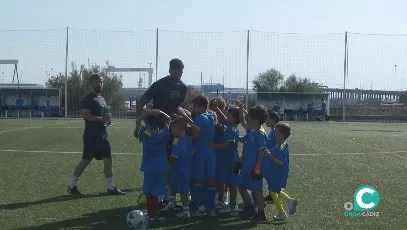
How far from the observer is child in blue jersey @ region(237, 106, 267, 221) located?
7.74 metres

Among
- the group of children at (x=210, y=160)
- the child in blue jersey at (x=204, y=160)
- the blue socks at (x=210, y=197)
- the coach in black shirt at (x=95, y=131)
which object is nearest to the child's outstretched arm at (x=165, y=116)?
the group of children at (x=210, y=160)

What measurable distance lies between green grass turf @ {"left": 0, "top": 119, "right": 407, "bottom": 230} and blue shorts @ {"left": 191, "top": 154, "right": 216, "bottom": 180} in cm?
54

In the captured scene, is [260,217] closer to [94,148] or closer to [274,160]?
[274,160]

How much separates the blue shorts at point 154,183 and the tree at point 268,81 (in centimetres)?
3890

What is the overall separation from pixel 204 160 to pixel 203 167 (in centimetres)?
8

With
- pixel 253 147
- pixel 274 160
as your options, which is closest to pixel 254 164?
pixel 253 147

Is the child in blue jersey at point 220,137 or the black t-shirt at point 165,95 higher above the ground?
the black t-shirt at point 165,95

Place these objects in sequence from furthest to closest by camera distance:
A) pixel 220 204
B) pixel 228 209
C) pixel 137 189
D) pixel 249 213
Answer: pixel 137 189, pixel 220 204, pixel 228 209, pixel 249 213

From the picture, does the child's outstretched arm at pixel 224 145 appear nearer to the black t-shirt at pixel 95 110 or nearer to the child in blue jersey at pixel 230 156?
the child in blue jersey at pixel 230 156

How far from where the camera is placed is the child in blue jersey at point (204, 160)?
806 cm

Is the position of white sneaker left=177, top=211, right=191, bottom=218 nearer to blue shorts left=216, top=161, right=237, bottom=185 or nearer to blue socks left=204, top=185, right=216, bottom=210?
blue socks left=204, top=185, right=216, bottom=210

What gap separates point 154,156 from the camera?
7.69 m

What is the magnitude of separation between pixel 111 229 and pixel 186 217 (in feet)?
3.51

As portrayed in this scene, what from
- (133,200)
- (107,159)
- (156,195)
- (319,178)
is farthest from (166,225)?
(319,178)
